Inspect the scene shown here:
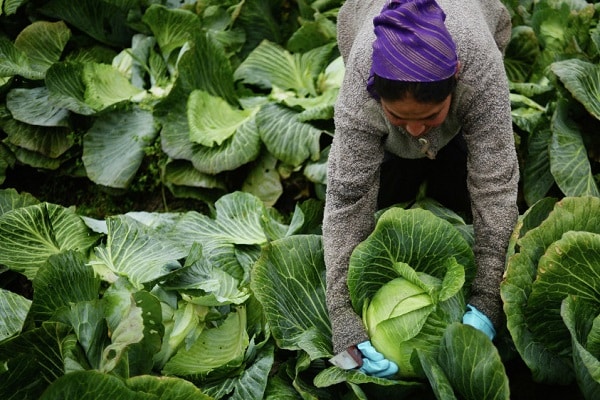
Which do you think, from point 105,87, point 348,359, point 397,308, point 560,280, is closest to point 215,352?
point 348,359

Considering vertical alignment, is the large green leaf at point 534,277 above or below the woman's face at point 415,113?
below

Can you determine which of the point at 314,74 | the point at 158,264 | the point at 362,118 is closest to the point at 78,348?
the point at 158,264

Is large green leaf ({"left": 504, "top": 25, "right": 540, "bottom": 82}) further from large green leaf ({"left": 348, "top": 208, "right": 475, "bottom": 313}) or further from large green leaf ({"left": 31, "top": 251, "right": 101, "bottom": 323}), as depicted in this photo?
large green leaf ({"left": 31, "top": 251, "right": 101, "bottom": 323})

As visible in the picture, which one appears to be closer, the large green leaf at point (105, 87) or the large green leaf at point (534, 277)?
the large green leaf at point (534, 277)

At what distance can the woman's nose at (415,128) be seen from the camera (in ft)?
8.08

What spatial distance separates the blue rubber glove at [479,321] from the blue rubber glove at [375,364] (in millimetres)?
290

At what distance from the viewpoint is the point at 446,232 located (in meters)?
2.66

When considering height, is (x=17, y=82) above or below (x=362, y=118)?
below

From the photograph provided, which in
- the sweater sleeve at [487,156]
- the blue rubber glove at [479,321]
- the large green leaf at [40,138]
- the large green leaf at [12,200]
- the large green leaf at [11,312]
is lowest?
the large green leaf at [40,138]

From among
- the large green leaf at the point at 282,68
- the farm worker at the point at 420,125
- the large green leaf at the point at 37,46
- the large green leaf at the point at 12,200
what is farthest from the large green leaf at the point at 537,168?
the large green leaf at the point at 37,46

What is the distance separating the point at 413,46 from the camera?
90.4 inches

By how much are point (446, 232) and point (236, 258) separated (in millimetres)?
1222

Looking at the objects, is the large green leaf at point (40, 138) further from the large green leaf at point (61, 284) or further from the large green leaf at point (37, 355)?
the large green leaf at point (37, 355)

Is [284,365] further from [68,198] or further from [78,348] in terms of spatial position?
[68,198]
